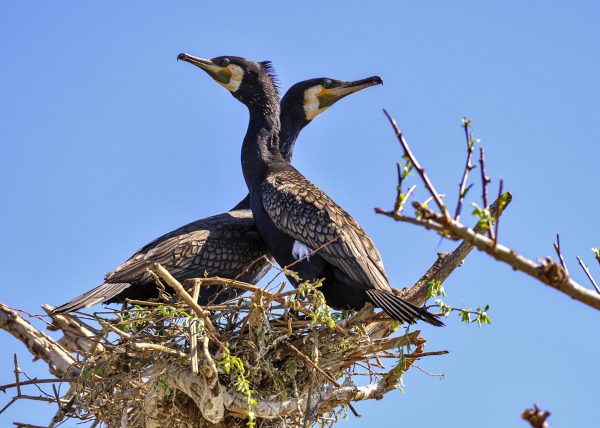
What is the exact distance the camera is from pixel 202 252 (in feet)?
Answer: 23.6

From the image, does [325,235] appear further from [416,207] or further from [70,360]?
[416,207]

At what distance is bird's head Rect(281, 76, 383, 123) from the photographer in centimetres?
821

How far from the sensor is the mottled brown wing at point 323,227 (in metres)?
6.48

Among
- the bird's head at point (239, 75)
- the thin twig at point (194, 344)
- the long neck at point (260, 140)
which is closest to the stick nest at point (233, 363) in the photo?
the thin twig at point (194, 344)

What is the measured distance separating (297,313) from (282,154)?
2231 mm

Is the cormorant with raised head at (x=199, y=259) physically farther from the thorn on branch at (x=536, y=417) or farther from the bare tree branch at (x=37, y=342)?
the thorn on branch at (x=536, y=417)

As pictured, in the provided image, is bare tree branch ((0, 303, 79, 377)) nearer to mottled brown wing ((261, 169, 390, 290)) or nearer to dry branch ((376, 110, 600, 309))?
mottled brown wing ((261, 169, 390, 290))

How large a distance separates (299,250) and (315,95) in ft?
6.43

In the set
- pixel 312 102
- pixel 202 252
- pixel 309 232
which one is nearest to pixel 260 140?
pixel 312 102

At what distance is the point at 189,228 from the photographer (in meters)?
7.46

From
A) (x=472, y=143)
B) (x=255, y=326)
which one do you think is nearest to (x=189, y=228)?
(x=255, y=326)

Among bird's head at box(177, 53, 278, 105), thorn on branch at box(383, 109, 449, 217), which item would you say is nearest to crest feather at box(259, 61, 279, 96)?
bird's head at box(177, 53, 278, 105)

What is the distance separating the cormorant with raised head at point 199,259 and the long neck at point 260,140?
38 cm

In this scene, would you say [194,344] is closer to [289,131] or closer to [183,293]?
[183,293]
